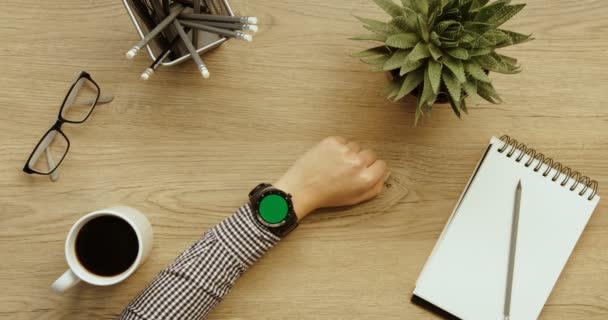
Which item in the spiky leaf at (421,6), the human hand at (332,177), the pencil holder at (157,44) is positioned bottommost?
the human hand at (332,177)

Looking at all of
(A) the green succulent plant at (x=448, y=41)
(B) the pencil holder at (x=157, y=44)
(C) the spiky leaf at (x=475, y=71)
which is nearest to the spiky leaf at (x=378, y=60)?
(A) the green succulent plant at (x=448, y=41)

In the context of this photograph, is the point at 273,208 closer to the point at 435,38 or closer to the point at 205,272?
the point at 205,272

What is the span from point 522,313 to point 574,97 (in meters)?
0.38

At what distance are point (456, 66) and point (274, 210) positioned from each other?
1.16 feet

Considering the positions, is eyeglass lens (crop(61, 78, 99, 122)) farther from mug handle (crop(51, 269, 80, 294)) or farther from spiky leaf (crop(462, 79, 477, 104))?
spiky leaf (crop(462, 79, 477, 104))

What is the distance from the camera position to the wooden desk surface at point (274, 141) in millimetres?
880

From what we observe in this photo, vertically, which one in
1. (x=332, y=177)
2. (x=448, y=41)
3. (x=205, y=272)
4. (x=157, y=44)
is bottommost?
(x=205, y=272)

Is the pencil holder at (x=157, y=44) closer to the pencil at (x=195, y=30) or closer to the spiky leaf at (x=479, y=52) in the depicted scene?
the pencil at (x=195, y=30)

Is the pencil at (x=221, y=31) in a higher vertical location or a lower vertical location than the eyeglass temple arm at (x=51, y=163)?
higher

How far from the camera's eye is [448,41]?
2.45 feet

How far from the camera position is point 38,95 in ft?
2.93

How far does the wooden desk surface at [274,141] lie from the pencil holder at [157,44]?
0.04 metres

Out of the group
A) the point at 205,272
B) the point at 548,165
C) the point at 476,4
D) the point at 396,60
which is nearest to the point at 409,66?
the point at 396,60

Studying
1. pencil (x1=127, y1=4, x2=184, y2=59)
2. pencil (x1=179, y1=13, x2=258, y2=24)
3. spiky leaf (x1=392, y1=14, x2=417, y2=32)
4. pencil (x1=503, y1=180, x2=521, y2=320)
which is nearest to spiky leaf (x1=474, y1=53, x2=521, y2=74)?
spiky leaf (x1=392, y1=14, x2=417, y2=32)
